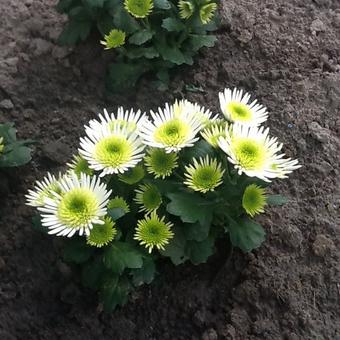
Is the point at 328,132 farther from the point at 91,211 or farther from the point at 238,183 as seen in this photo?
the point at 91,211

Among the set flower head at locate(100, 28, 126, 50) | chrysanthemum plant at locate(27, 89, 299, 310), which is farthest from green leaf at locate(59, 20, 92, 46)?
chrysanthemum plant at locate(27, 89, 299, 310)

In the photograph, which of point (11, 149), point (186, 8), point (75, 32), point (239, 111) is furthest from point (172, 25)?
point (11, 149)

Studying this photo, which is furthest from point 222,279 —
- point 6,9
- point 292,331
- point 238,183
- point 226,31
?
point 6,9

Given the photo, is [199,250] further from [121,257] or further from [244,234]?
[121,257]

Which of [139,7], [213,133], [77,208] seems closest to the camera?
[77,208]

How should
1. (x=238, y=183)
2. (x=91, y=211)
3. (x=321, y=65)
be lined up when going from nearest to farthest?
(x=91, y=211) < (x=238, y=183) < (x=321, y=65)

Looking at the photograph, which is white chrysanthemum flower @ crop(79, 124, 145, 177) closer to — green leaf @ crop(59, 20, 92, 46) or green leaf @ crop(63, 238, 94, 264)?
green leaf @ crop(63, 238, 94, 264)

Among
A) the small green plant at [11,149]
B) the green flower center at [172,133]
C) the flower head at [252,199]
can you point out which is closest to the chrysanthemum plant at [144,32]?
the small green plant at [11,149]
